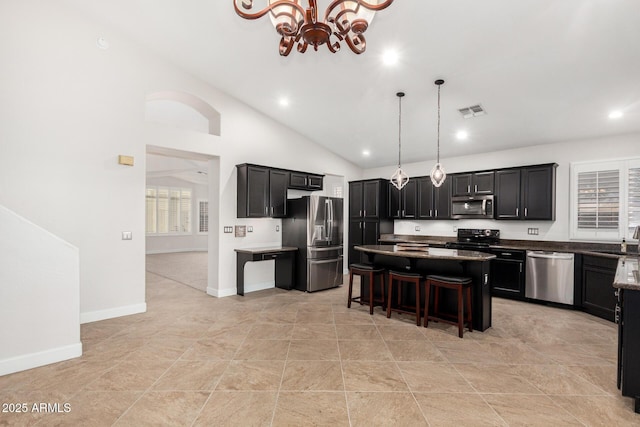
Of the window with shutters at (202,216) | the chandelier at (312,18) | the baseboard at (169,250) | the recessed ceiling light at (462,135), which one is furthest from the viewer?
the window with shutters at (202,216)

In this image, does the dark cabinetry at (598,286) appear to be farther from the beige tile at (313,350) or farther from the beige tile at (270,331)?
the beige tile at (270,331)

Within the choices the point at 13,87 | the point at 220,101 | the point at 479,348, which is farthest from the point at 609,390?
the point at 13,87

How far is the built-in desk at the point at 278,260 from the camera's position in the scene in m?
5.10

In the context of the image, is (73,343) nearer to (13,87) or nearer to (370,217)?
(13,87)

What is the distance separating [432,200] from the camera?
21.1 feet

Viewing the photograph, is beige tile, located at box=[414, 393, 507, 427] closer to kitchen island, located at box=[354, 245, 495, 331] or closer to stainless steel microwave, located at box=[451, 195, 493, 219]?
kitchen island, located at box=[354, 245, 495, 331]

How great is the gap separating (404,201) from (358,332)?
13.0 ft

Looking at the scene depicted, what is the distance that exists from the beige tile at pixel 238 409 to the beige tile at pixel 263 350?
59 centimetres

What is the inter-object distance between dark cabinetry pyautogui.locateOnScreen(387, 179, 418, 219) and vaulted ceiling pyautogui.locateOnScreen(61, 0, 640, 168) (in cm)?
141

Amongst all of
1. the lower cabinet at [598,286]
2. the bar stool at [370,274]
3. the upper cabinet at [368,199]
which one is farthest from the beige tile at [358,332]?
the upper cabinet at [368,199]

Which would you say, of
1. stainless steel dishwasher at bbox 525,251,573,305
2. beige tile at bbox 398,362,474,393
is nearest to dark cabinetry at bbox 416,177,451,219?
stainless steel dishwasher at bbox 525,251,573,305

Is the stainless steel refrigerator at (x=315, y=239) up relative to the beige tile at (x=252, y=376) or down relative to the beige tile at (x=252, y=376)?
up

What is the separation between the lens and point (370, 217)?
7.05 meters

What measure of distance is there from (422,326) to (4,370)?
4.14 meters
